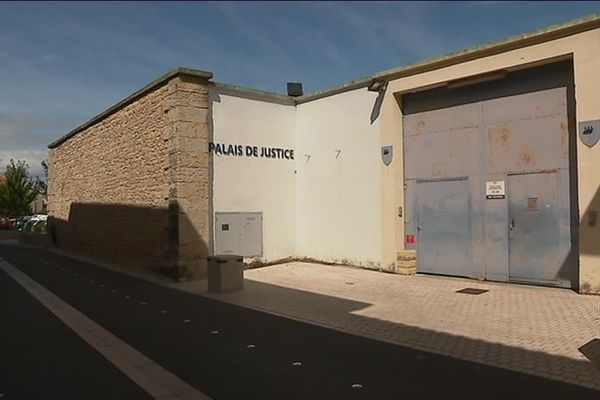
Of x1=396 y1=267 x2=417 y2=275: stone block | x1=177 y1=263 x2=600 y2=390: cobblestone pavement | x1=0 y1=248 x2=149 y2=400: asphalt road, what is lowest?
x1=177 y1=263 x2=600 y2=390: cobblestone pavement

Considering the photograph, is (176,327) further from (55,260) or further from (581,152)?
(55,260)

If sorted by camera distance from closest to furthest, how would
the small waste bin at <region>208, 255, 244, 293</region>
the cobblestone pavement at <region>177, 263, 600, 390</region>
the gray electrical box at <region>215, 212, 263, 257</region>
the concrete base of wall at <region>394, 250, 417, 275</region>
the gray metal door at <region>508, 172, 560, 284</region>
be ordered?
the cobblestone pavement at <region>177, 263, 600, 390</region>, the gray metal door at <region>508, 172, 560, 284</region>, the small waste bin at <region>208, 255, 244, 293</region>, the concrete base of wall at <region>394, 250, 417, 275</region>, the gray electrical box at <region>215, 212, 263, 257</region>

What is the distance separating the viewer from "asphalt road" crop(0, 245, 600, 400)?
504 cm

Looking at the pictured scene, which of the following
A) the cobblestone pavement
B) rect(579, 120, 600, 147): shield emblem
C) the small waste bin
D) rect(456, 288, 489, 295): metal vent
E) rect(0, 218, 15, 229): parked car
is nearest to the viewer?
the cobblestone pavement

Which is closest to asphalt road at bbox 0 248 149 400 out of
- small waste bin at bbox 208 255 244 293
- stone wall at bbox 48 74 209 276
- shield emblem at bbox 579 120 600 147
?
small waste bin at bbox 208 255 244 293

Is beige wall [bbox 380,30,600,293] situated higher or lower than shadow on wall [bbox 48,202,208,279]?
higher

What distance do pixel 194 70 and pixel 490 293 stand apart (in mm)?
8648

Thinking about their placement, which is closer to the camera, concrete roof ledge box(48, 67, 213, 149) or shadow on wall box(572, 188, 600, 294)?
shadow on wall box(572, 188, 600, 294)

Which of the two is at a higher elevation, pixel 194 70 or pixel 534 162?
pixel 194 70

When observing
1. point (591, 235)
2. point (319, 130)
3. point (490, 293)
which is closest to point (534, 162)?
point (591, 235)

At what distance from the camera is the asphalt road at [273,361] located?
504 cm

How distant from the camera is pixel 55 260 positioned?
19.7 meters

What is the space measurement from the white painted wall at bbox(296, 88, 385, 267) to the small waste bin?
409 cm

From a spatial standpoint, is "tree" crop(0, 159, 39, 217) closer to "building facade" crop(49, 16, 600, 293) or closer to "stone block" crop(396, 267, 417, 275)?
"building facade" crop(49, 16, 600, 293)
